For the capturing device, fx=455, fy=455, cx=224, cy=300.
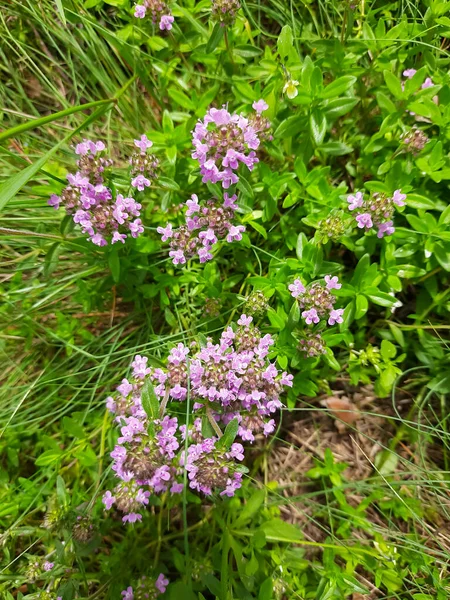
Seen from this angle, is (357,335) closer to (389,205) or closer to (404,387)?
(404,387)

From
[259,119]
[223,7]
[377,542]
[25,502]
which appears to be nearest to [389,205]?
[259,119]

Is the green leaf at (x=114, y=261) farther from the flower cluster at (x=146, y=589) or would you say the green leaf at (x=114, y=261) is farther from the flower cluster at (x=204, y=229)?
the flower cluster at (x=146, y=589)

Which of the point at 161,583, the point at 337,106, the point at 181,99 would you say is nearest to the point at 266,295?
the point at 337,106

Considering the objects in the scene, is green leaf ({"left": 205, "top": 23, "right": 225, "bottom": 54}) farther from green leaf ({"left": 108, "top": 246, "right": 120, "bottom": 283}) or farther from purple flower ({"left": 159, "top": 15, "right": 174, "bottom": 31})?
green leaf ({"left": 108, "top": 246, "right": 120, "bottom": 283})

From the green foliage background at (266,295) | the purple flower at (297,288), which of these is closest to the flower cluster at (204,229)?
the green foliage background at (266,295)

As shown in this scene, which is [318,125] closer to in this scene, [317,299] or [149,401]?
[317,299]

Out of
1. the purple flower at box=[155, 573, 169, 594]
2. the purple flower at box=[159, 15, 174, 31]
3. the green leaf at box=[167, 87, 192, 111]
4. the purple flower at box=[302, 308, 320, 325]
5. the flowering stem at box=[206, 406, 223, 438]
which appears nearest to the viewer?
the flowering stem at box=[206, 406, 223, 438]

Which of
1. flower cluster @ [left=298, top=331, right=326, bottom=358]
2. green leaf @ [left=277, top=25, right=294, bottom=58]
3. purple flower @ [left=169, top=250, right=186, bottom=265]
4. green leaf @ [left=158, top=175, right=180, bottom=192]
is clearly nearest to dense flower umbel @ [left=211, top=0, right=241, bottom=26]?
green leaf @ [left=277, top=25, right=294, bottom=58]
